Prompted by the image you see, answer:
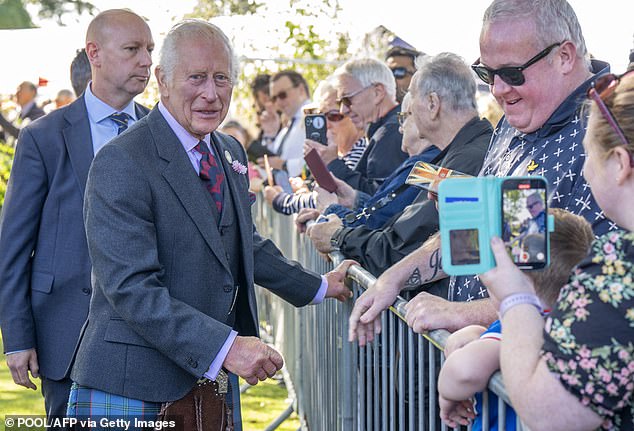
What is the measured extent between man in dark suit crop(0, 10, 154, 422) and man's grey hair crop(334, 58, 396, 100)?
2.72 meters

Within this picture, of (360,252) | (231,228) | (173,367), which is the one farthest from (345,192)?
(173,367)

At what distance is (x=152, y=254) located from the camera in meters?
3.18

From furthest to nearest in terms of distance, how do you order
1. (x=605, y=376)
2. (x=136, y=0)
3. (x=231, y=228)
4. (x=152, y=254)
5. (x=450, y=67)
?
(x=136, y=0), (x=450, y=67), (x=231, y=228), (x=152, y=254), (x=605, y=376)

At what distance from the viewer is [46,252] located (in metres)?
4.16

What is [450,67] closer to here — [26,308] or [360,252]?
[360,252]

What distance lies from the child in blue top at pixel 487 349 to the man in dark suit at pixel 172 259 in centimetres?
107

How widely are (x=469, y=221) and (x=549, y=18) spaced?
1.53 meters

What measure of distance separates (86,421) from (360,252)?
1.51 metres

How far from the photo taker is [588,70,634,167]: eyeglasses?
1967 mm

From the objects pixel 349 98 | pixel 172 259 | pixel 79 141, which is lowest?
pixel 172 259

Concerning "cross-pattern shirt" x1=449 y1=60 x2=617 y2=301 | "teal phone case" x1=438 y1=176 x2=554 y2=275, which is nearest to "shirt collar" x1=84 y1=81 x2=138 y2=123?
"cross-pattern shirt" x1=449 y1=60 x2=617 y2=301

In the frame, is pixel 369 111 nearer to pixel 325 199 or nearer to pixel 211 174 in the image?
pixel 325 199

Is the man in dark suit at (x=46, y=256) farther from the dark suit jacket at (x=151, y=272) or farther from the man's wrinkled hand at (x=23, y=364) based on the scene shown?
the dark suit jacket at (x=151, y=272)

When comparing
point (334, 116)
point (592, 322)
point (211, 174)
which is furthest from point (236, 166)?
point (334, 116)
